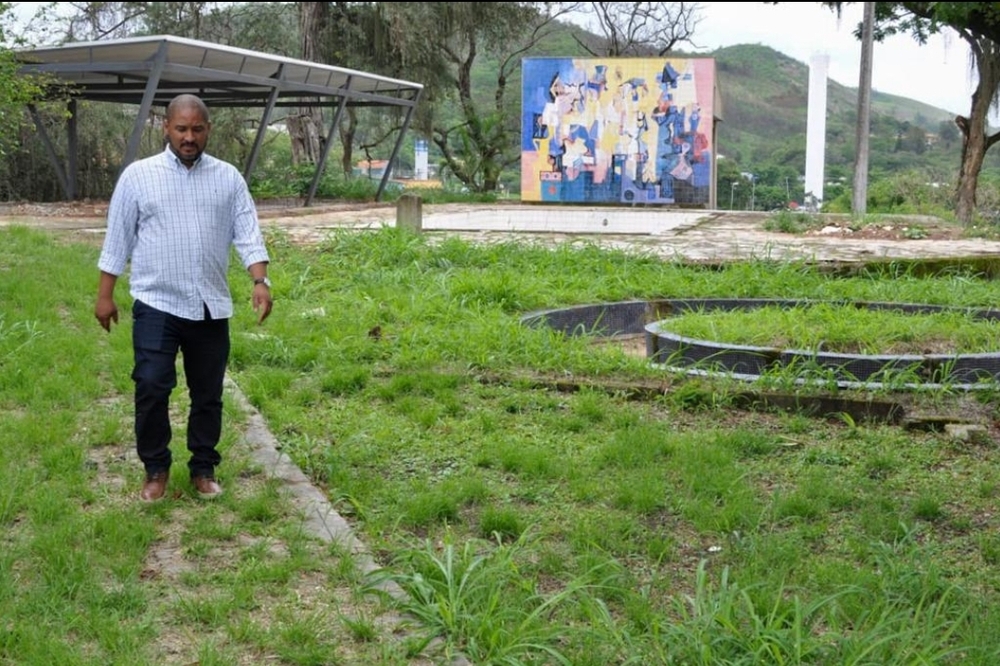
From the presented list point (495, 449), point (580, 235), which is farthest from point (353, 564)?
point (580, 235)

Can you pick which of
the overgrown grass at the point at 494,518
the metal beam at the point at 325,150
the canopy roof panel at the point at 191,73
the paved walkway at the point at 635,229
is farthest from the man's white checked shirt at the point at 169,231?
the metal beam at the point at 325,150

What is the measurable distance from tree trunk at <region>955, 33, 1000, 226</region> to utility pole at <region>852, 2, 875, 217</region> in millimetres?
2596

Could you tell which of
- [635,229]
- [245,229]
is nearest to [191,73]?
[635,229]

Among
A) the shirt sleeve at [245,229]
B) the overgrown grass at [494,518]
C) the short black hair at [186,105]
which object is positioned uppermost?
the short black hair at [186,105]

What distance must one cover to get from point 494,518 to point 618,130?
86.3 ft

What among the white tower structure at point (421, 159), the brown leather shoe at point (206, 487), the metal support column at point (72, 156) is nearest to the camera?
the brown leather shoe at point (206, 487)

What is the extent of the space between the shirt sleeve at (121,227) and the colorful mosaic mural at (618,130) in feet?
85.4

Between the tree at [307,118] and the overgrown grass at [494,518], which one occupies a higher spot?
the tree at [307,118]

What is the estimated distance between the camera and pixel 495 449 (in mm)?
5523

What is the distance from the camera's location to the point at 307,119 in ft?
93.1

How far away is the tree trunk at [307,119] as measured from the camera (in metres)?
28.3

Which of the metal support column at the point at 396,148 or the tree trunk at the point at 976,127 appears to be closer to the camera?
the metal support column at the point at 396,148

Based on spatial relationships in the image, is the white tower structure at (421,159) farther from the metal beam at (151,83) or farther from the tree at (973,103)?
the metal beam at (151,83)

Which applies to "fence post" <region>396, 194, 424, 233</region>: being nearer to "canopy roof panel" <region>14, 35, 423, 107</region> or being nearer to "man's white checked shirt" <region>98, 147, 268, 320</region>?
"canopy roof panel" <region>14, 35, 423, 107</region>
